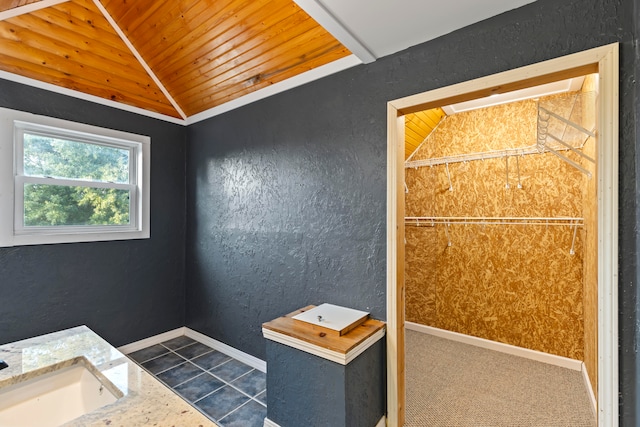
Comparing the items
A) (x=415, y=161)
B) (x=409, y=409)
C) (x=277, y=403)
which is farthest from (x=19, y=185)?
(x=415, y=161)

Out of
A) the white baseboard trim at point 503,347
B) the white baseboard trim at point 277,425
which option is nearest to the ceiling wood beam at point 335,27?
the white baseboard trim at point 277,425

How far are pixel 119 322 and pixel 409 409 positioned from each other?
2701 mm

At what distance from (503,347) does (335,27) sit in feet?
10.5

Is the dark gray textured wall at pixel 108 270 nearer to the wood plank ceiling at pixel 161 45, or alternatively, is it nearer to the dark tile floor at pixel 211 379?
the wood plank ceiling at pixel 161 45

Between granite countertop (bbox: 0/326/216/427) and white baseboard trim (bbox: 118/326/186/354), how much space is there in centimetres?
182

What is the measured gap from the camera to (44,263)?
246 cm

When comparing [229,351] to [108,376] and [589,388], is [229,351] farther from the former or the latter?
[589,388]

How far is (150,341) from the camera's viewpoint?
307 centimetres

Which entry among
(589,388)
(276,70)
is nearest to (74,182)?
(276,70)

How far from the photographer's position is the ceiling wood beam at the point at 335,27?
Result: 1.45 metres

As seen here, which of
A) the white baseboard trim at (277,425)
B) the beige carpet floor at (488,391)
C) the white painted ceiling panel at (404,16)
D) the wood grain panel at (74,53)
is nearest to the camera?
the white painted ceiling panel at (404,16)

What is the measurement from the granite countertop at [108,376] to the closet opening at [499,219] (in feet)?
4.32

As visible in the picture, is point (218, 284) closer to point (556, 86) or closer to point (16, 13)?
point (16, 13)

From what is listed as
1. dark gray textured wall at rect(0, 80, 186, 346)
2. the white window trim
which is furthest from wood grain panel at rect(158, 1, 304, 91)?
the white window trim
